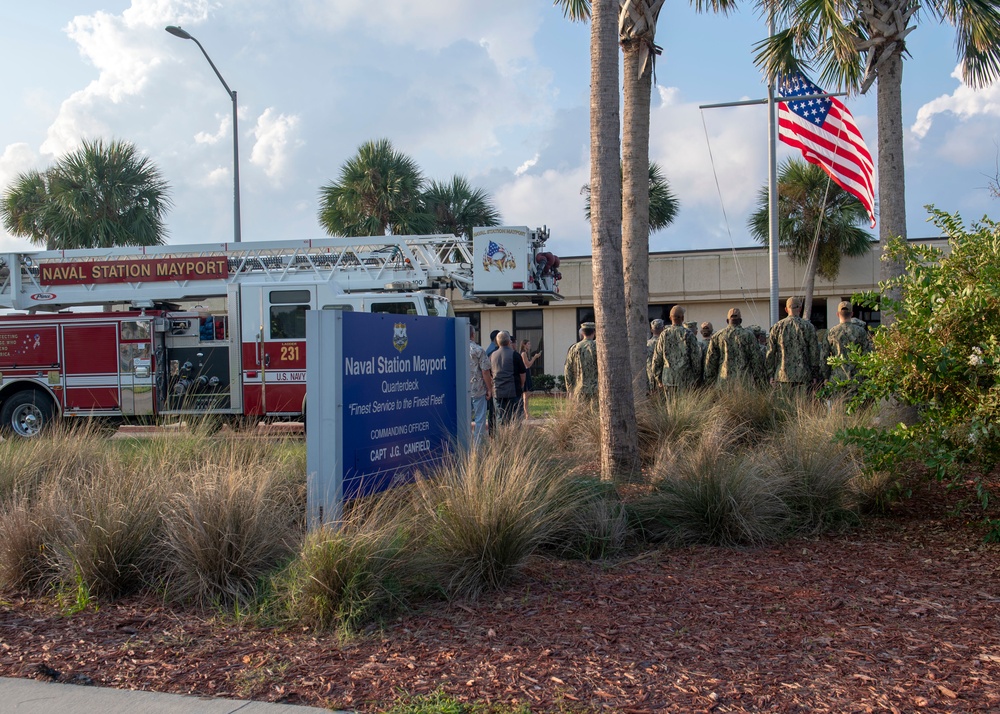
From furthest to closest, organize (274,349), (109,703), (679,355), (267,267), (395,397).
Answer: (267,267) < (274,349) < (679,355) < (395,397) < (109,703)

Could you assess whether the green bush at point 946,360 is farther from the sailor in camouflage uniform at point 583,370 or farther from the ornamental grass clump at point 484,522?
the sailor in camouflage uniform at point 583,370

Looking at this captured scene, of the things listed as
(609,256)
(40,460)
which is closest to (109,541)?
(40,460)

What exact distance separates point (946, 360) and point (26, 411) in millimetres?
15182

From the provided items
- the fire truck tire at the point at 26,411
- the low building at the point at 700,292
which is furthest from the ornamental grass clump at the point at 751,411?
the low building at the point at 700,292

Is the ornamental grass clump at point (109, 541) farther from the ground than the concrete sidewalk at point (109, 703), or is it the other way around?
the ornamental grass clump at point (109, 541)

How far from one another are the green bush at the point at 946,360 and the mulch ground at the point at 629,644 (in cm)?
77

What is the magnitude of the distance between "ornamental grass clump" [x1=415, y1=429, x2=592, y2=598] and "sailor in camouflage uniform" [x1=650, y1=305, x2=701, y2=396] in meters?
6.48

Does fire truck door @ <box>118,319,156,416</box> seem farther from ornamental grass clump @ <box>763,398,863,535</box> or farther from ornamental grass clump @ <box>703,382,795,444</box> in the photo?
ornamental grass clump @ <box>763,398,863,535</box>

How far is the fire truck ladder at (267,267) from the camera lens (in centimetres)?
1566

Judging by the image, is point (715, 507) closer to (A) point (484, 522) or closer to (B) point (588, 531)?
(B) point (588, 531)

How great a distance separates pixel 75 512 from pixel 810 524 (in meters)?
5.45

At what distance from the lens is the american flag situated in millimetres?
14922

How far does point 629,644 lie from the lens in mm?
4566

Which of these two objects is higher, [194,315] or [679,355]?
[194,315]
